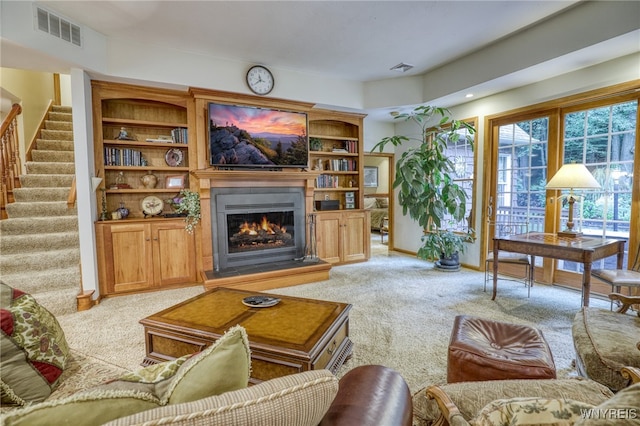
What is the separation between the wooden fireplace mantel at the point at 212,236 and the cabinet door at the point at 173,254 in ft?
0.70

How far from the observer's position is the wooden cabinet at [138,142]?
3.87 meters

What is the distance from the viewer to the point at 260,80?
4.36m

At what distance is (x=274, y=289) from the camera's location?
4.07 meters

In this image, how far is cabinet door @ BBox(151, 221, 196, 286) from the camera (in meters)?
4.00

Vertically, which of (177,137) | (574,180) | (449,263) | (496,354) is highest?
(177,137)

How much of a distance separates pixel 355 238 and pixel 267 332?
3778 mm

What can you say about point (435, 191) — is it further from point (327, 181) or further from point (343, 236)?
point (327, 181)

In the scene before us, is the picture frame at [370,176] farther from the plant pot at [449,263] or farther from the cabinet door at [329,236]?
the plant pot at [449,263]

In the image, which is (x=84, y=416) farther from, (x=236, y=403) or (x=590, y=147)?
(x=590, y=147)

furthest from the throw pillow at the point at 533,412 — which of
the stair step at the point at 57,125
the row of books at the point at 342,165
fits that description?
the stair step at the point at 57,125

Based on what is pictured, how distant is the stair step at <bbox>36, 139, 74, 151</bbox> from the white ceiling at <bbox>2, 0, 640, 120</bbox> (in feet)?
7.42

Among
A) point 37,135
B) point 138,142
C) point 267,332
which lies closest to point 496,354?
point 267,332

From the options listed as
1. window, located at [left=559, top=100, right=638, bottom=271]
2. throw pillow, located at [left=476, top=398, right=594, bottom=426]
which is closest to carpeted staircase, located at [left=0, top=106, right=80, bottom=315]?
throw pillow, located at [left=476, top=398, right=594, bottom=426]

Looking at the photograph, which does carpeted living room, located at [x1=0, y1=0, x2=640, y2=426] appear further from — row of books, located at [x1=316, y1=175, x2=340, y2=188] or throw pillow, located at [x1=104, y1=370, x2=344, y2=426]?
throw pillow, located at [x1=104, y1=370, x2=344, y2=426]
